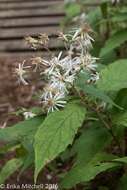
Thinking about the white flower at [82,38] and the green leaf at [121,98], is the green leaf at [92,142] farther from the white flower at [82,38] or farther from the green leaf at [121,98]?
the white flower at [82,38]

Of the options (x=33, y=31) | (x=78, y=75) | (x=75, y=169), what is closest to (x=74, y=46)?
(x=78, y=75)

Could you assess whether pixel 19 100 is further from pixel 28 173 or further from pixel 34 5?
pixel 34 5

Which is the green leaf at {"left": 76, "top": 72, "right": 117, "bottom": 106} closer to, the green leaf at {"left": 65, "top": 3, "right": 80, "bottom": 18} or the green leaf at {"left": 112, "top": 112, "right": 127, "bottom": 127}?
the green leaf at {"left": 112, "top": 112, "right": 127, "bottom": 127}

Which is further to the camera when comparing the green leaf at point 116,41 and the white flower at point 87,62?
the green leaf at point 116,41

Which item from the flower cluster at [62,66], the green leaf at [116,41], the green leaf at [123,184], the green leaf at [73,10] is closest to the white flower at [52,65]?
the flower cluster at [62,66]

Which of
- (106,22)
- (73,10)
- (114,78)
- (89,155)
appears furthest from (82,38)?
(73,10)

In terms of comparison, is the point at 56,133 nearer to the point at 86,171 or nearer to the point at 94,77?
the point at 86,171
